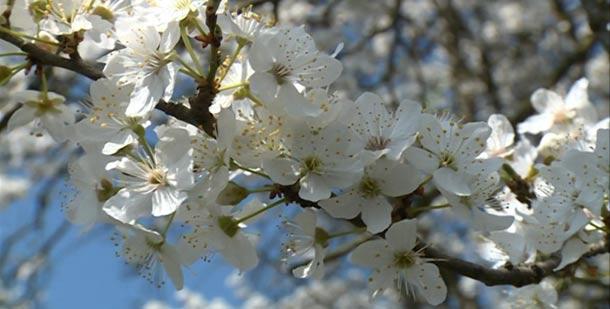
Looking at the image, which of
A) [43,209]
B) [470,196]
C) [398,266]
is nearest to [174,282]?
[398,266]

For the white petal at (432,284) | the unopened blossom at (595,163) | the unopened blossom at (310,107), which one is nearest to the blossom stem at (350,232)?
the white petal at (432,284)

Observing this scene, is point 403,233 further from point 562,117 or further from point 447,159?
point 562,117

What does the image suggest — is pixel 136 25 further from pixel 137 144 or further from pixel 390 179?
pixel 390 179

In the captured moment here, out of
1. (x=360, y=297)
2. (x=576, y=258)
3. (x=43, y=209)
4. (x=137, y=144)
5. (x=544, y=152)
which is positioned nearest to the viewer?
(x=137, y=144)

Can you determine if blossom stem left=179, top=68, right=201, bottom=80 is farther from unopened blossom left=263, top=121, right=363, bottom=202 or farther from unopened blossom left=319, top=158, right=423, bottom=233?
unopened blossom left=319, top=158, right=423, bottom=233

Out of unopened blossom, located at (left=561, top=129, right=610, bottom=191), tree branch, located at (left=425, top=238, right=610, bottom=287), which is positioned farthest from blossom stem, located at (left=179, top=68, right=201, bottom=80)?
unopened blossom, located at (left=561, top=129, right=610, bottom=191)

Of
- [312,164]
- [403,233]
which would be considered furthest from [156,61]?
[403,233]
